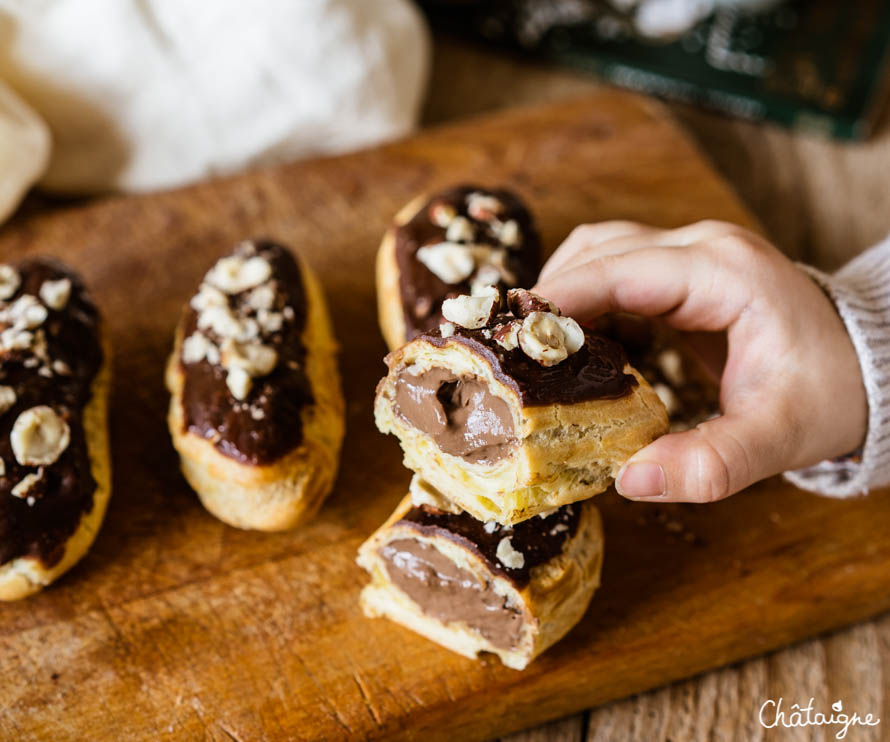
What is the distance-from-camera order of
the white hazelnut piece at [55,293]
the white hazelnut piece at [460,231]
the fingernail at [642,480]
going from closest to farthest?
the fingernail at [642,480] → the white hazelnut piece at [55,293] → the white hazelnut piece at [460,231]

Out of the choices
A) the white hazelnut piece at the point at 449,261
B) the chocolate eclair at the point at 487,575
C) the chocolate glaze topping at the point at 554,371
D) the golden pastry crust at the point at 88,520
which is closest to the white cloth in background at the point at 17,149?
the golden pastry crust at the point at 88,520

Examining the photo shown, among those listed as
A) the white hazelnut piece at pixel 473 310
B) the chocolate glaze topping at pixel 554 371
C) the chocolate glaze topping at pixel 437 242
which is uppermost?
the white hazelnut piece at pixel 473 310

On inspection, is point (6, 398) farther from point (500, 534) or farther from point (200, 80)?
point (200, 80)

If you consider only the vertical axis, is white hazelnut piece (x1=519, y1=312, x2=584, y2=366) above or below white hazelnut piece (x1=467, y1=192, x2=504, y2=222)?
above

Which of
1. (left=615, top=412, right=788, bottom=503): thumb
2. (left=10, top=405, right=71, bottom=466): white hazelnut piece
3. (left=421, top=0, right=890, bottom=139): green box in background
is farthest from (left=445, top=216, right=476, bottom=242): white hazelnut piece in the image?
(left=421, top=0, right=890, bottom=139): green box in background

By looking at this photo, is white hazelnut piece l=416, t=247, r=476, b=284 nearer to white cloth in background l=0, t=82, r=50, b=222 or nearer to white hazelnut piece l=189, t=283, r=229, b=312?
white hazelnut piece l=189, t=283, r=229, b=312

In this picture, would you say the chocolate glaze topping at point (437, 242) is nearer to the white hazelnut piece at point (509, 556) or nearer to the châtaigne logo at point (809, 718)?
the white hazelnut piece at point (509, 556)

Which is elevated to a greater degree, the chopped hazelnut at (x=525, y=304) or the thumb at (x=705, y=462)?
the chopped hazelnut at (x=525, y=304)
